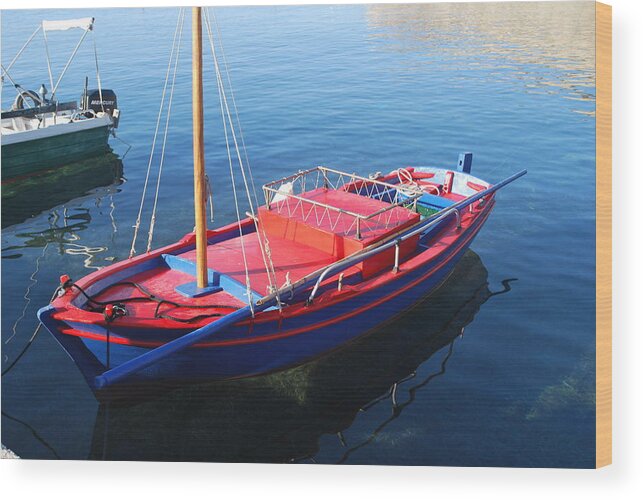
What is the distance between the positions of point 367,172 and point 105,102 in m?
→ 8.20

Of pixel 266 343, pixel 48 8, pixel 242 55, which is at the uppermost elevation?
pixel 48 8

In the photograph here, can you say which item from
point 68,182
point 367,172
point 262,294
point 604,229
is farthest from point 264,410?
point 68,182

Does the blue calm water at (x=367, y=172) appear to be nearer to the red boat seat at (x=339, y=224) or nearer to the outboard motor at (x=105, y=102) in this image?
the outboard motor at (x=105, y=102)

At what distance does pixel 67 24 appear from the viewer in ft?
44.5

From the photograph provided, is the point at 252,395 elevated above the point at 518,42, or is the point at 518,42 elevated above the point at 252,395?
the point at 518,42

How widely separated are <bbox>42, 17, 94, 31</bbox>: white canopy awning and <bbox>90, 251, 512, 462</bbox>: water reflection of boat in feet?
23.1

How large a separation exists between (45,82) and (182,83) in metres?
5.24

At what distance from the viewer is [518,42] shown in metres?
14.1

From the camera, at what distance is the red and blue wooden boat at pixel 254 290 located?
953cm

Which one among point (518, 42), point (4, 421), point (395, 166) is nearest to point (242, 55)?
point (395, 166)

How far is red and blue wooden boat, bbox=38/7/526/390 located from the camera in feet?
31.3

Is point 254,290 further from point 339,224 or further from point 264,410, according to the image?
point 339,224

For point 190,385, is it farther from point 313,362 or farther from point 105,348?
point 313,362

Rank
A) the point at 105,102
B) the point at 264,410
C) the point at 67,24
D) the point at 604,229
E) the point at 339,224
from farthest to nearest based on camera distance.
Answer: the point at 105,102, the point at 67,24, the point at 339,224, the point at 264,410, the point at 604,229
